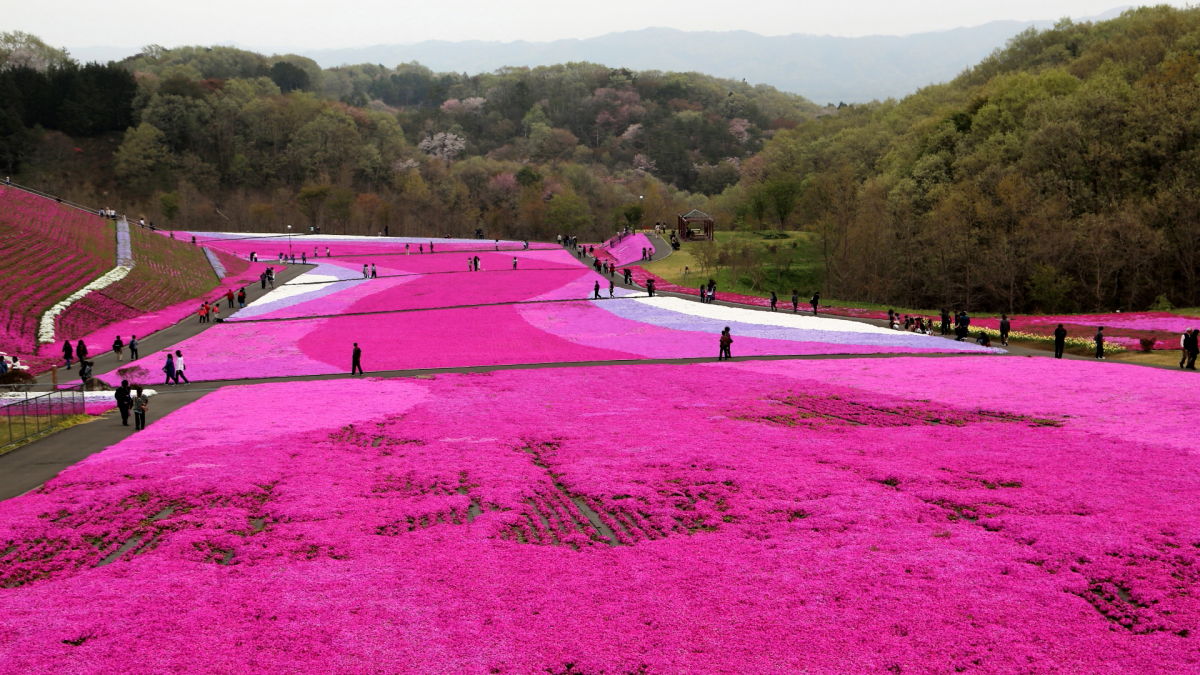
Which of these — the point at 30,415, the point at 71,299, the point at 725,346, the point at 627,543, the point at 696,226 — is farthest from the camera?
the point at 696,226

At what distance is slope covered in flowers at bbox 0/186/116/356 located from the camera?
178ft

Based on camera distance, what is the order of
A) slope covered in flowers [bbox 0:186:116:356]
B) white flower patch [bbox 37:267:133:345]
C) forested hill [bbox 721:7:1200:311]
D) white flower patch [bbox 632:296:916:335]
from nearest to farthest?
white flower patch [bbox 37:267:133:345] → white flower patch [bbox 632:296:916:335] → slope covered in flowers [bbox 0:186:116:356] → forested hill [bbox 721:7:1200:311]

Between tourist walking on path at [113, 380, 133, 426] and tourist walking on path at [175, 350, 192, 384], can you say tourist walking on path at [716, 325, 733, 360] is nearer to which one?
tourist walking on path at [175, 350, 192, 384]

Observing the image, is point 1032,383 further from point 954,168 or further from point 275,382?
point 954,168

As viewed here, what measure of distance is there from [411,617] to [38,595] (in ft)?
23.0

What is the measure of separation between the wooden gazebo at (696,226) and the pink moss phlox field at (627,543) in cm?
7633

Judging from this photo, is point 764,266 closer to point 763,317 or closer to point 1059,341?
point 763,317

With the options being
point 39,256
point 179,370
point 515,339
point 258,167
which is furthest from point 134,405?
point 258,167

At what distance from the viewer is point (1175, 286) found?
68375 mm

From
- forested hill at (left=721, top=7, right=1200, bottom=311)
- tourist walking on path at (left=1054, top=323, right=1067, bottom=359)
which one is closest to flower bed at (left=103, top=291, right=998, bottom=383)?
tourist walking on path at (left=1054, top=323, right=1067, bottom=359)

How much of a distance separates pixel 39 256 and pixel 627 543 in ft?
212

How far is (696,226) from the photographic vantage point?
360ft

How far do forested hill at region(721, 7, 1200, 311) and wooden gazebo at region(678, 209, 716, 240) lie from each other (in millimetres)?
15171

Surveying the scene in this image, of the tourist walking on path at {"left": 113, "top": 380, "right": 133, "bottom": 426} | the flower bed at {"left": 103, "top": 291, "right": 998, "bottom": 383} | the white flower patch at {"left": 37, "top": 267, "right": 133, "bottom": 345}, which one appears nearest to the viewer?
the tourist walking on path at {"left": 113, "top": 380, "right": 133, "bottom": 426}
